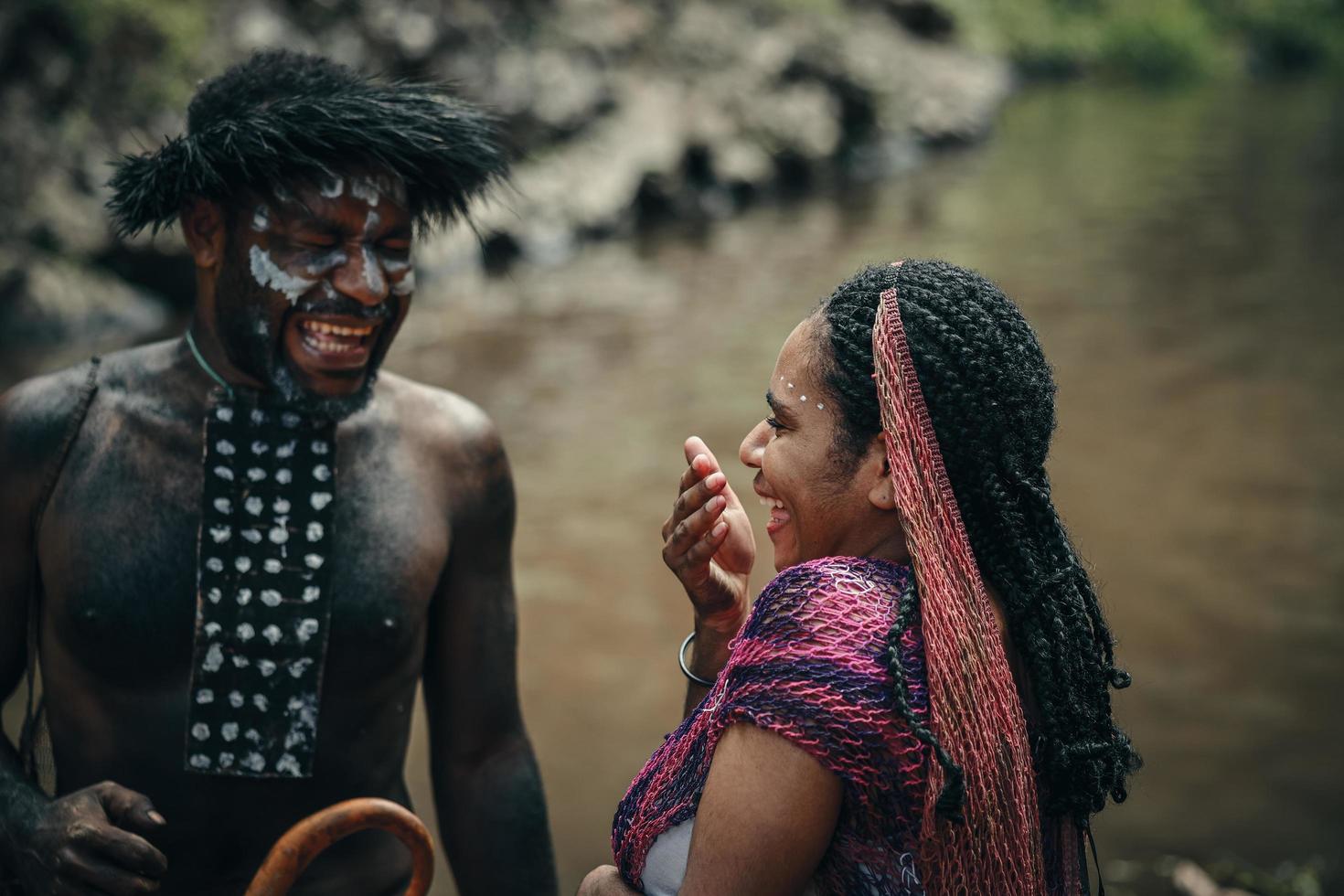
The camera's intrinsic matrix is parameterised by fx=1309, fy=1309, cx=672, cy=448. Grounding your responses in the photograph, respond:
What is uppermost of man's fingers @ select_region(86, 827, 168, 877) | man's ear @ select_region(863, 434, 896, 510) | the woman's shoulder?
man's ear @ select_region(863, 434, 896, 510)

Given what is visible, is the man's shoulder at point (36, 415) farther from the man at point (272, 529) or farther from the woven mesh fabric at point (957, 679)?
the woven mesh fabric at point (957, 679)

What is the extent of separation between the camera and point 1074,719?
1.70 meters

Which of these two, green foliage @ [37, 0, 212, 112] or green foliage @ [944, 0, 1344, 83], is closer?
green foliage @ [37, 0, 212, 112]

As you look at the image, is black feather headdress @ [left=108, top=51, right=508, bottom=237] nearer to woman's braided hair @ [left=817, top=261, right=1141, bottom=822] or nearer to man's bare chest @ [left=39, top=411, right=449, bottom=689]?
man's bare chest @ [left=39, top=411, right=449, bottom=689]

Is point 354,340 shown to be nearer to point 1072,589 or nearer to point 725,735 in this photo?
point 725,735

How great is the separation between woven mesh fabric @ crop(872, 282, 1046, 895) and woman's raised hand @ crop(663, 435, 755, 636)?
292 mm

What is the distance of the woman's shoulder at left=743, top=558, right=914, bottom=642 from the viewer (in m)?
1.59

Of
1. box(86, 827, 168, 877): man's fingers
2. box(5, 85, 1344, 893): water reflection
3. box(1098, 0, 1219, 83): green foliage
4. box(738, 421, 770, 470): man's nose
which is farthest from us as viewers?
box(1098, 0, 1219, 83): green foliage

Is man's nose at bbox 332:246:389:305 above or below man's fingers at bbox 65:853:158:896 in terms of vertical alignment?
above

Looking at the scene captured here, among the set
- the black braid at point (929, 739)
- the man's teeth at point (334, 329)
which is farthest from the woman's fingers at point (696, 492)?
the man's teeth at point (334, 329)

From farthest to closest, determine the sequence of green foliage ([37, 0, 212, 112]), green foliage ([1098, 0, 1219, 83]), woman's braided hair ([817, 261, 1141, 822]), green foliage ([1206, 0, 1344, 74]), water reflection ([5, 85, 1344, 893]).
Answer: green foliage ([1206, 0, 1344, 74]) < green foliage ([1098, 0, 1219, 83]) < green foliage ([37, 0, 212, 112]) < water reflection ([5, 85, 1344, 893]) < woman's braided hair ([817, 261, 1141, 822])

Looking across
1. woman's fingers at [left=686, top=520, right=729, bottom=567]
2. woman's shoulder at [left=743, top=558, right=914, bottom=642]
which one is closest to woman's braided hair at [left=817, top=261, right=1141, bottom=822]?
woman's shoulder at [left=743, top=558, right=914, bottom=642]

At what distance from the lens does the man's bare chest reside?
2352 mm

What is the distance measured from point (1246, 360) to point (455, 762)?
8.59 metres
